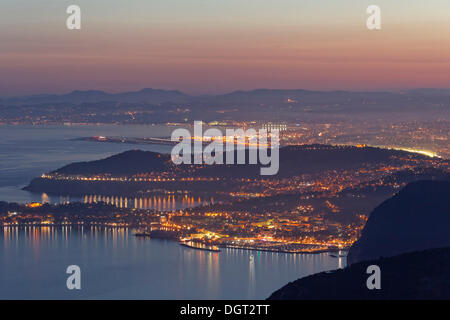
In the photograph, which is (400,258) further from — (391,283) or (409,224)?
(409,224)

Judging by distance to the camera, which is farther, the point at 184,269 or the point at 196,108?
the point at 196,108

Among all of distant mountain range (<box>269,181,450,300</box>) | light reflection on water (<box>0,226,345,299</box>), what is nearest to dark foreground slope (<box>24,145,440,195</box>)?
light reflection on water (<box>0,226,345,299</box>)

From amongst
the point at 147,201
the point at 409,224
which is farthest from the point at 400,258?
the point at 147,201

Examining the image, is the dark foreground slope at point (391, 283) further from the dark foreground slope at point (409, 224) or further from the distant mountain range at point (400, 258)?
the dark foreground slope at point (409, 224)

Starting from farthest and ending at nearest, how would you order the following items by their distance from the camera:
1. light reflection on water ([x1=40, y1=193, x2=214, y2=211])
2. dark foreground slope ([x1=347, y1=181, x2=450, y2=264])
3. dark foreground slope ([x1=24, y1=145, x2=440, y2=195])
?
dark foreground slope ([x1=24, y1=145, x2=440, y2=195]), light reflection on water ([x1=40, y1=193, x2=214, y2=211]), dark foreground slope ([x1=347, y1=181, x2=450, y2=264])

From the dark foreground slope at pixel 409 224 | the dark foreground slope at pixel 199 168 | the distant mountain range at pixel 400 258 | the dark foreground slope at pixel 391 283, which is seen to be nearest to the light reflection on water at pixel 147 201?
the dark foreground slope at pixel 199 168

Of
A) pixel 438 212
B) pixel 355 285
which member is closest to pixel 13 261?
pixel 438 212

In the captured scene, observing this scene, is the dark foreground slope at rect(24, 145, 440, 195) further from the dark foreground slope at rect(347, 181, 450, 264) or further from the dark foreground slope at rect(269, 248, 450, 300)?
the dark foreground slope at rect(269, 248, 450, 300)

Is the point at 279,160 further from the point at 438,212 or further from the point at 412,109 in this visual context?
the point at 412,109
